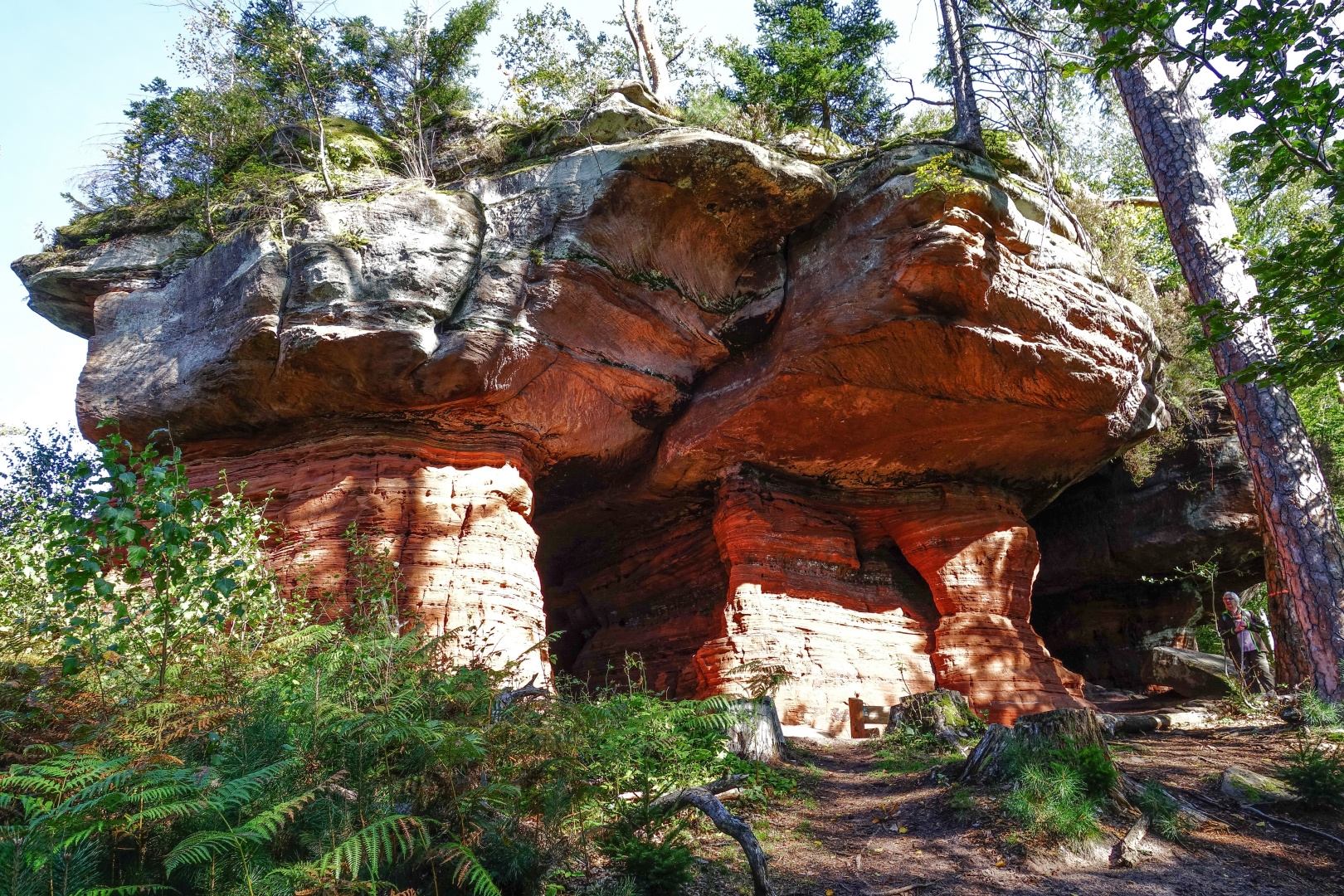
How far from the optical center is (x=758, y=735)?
7.39 metres

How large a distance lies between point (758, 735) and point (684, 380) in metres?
6.14

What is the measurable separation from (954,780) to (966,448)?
7662 millimetres

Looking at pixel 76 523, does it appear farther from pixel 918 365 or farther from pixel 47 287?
pixel 918 365

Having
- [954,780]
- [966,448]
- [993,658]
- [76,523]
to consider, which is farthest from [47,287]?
[993,658]

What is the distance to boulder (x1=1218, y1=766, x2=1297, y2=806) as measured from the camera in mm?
5836

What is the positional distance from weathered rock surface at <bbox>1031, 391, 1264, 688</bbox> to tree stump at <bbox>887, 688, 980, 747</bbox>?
24.7 ft

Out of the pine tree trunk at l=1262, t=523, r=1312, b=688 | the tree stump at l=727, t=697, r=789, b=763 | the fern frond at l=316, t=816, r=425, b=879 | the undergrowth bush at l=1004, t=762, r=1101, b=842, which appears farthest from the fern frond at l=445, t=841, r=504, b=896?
the pine tree trunk at l=1262, t=523, r=1312, b=688

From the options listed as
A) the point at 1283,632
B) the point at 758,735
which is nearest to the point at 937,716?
the point at 758,735

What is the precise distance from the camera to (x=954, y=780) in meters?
6.16

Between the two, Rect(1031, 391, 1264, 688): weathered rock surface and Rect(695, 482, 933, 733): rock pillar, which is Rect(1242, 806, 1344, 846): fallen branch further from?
Rect(1031, 391, 1264, 688): weathered rock surface

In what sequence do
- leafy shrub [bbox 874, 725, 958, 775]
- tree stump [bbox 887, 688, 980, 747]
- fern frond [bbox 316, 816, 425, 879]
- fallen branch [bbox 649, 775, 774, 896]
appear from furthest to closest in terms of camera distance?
1. tree stump [bbox 887, 688, 980, 747]
2. leafy shrub [bbox 874, 725, 958, 775]
3. fallen branch [bbox 649, 775, 774, 896]
4. fern frond [bbox 316, 816, 425, 879]

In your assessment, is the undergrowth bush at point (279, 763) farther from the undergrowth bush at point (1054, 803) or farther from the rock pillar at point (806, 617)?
the rock pillar at point (806, 617)

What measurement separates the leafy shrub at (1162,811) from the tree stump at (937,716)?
3.63 m

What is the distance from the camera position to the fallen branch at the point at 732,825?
4133 mm
